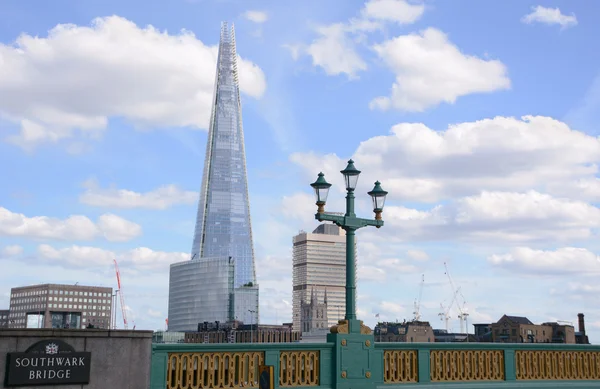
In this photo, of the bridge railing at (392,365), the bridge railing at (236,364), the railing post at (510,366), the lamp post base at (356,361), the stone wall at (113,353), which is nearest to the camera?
the stone wall at (113,353)

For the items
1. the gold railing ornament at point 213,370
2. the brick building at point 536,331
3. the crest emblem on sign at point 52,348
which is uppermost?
the brick building at point 536,331

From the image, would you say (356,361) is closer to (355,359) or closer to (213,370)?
(355,359)

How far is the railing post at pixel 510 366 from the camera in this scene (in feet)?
74.0

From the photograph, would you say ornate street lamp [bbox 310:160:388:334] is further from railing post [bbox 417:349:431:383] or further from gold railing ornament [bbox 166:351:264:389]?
gold railing ornament [bbox 166:351:264:389]

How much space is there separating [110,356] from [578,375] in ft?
52.7

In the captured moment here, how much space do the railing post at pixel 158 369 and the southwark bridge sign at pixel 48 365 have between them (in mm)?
1592

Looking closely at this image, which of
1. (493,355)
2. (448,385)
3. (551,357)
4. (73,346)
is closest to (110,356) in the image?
(73,346)

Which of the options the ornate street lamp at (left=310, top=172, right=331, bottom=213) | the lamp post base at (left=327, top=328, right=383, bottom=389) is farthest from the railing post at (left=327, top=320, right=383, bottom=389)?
the ornate street lamp at (left=310, top=172, right=331, bottom=213)

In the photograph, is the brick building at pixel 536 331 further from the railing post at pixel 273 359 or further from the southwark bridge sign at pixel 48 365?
the southwark bridge sign at pixel 48 365

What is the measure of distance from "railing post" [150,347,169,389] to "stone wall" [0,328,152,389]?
16 centimetres

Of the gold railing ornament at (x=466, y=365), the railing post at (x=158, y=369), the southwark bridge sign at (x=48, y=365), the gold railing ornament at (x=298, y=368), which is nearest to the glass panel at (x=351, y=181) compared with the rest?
the gold railing ornament at (x=298, y=368)

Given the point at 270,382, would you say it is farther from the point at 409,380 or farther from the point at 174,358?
the point at 409,380

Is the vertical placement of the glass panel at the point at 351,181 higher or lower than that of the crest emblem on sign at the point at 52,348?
higher

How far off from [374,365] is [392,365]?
75 cm
